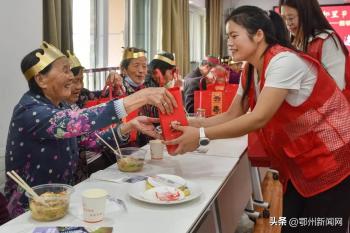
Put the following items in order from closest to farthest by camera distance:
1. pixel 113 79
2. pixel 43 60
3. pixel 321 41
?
pixel 43 60 → pixel 321 41 → pixel 113 79

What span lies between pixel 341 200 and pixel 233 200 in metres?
0.97

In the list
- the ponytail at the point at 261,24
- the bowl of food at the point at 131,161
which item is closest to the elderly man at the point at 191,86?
the bowl of food at the point at 131,161

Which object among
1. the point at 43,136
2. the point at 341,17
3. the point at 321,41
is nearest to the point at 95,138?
the point at 43,136

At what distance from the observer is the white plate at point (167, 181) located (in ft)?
4.65

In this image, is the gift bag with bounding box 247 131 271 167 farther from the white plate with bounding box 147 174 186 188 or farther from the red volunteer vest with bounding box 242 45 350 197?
the white plate with bounding box 147 174 186 188

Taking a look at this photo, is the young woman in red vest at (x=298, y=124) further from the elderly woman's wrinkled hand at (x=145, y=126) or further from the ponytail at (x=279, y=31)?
the elderly woman's wrinkled hand at (x=145, y=126)

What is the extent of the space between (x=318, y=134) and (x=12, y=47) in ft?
5.60

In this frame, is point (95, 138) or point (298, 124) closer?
point (298, 124)

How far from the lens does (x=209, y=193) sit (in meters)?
1.40

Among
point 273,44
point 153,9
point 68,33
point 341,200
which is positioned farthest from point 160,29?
point 341,200

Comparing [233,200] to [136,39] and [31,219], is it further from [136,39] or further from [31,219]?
[136,39]

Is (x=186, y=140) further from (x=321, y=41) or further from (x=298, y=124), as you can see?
(x=321, y=41)

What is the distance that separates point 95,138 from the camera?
197cm

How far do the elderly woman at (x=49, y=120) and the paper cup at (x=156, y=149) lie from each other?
36 cm
